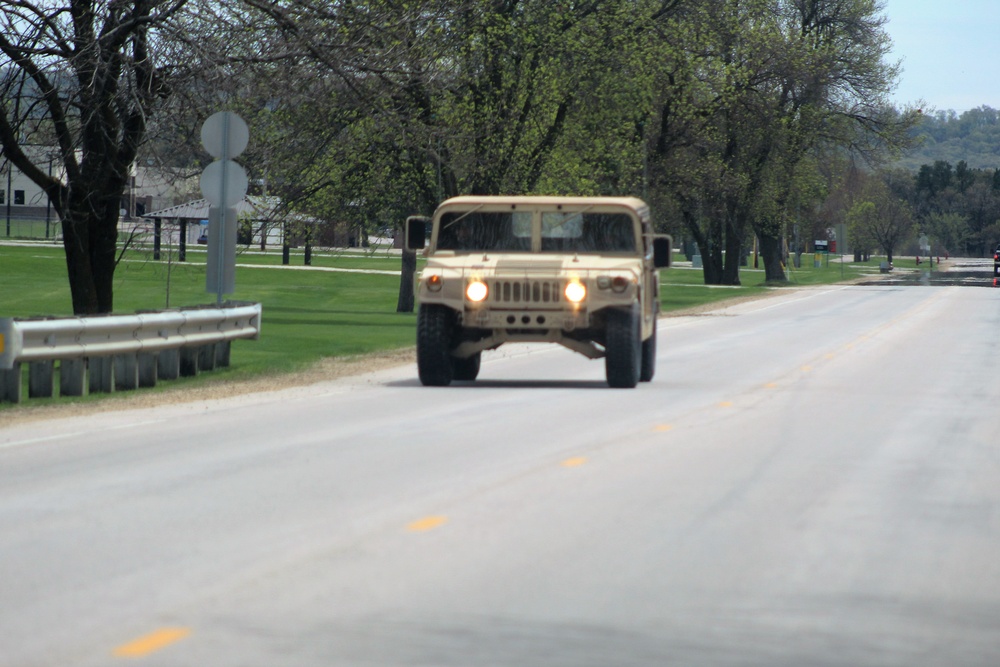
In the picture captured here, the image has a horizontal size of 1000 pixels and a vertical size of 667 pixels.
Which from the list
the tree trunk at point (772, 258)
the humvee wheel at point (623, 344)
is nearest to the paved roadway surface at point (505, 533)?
the humvee wheel at point (623, 344)

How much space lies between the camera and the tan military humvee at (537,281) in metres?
17.1

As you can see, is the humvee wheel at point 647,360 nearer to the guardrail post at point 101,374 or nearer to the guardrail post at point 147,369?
the guardrail post at point 147,369

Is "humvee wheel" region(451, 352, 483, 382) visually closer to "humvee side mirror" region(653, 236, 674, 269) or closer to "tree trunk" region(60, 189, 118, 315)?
"humvee side mirror" region(653, 236, 674, 269)

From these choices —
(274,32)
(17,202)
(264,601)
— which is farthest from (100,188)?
(17,202)

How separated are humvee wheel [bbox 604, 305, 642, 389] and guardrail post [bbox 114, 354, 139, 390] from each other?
16.0ft

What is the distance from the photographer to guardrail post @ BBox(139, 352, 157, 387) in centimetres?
1725

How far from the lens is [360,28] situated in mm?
21844

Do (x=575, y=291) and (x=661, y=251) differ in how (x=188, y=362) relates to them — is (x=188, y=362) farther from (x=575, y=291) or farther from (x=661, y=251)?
(x=661, y=251)

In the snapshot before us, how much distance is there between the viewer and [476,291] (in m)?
17.2

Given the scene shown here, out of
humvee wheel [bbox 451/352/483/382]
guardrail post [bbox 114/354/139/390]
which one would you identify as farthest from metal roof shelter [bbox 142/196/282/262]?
humvee wheel [bbox 451/352/483/382]

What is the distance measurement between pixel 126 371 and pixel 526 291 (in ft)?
13.8

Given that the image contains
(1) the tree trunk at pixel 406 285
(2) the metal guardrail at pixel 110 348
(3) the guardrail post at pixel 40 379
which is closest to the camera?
(2) the metal guardrail at pixel 110 348

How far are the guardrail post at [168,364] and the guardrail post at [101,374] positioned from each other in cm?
139

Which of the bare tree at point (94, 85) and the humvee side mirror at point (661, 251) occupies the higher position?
the bare tree at point (94, 85)
